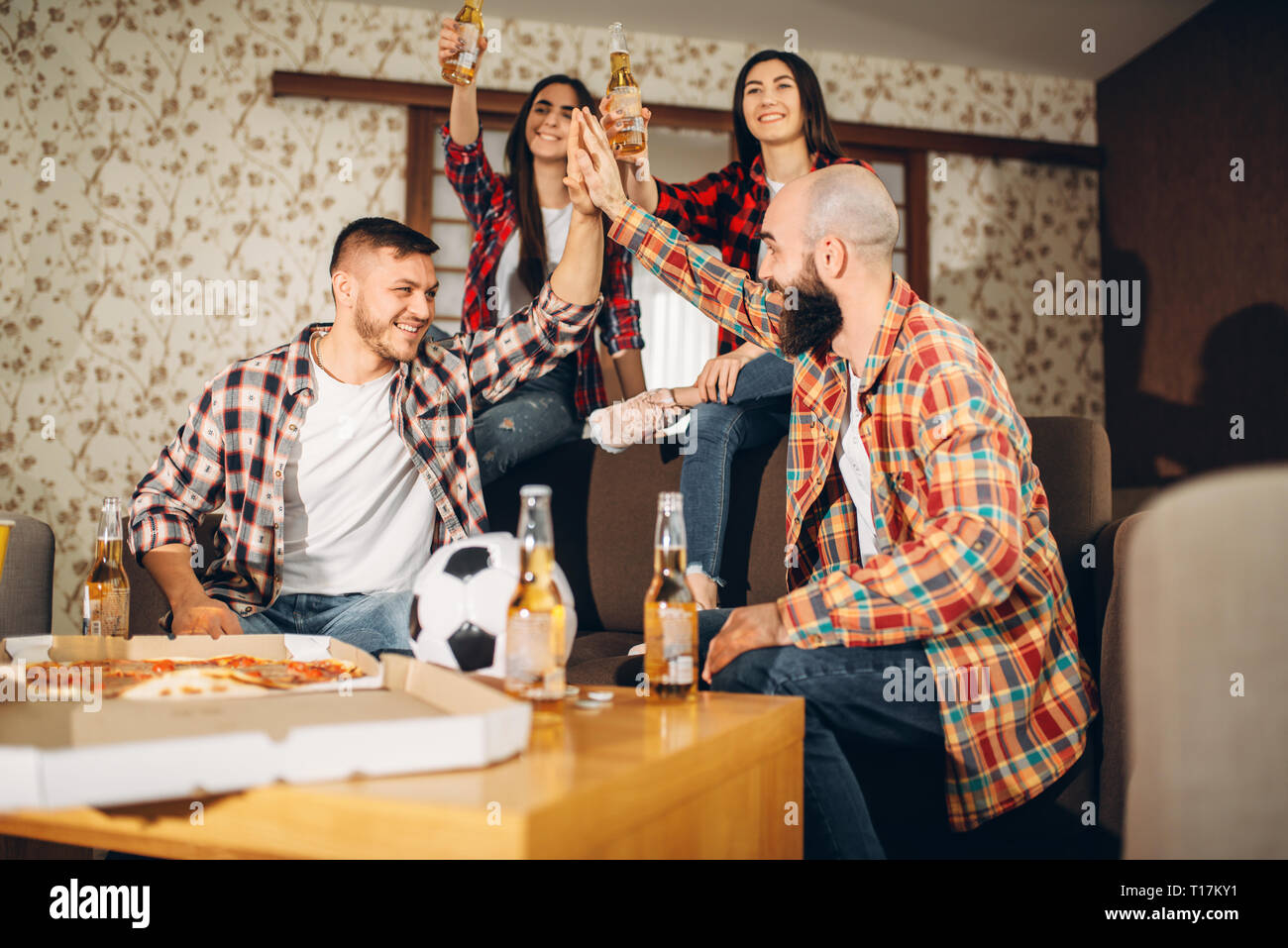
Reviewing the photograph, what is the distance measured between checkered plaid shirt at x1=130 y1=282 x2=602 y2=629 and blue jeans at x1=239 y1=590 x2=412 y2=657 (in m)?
0.04

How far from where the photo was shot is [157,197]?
369 cm

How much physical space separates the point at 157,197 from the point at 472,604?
3.36m

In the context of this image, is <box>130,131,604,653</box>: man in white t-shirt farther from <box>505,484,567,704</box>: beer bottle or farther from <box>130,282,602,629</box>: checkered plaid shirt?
<box>505,484,567,704</box>: beer bottle

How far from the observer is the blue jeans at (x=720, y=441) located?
1890 millimetres

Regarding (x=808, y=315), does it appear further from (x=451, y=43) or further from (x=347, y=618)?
(x=451, y=43)

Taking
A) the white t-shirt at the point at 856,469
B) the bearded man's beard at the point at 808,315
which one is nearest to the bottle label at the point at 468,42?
the bearded man's beard at the point at 808,315

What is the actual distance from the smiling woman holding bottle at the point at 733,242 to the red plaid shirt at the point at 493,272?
0.83 ft

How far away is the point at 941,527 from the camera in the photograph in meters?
1.15

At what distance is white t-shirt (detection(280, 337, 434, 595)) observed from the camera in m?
1.81

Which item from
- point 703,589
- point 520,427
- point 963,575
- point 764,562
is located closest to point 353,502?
point 520,427

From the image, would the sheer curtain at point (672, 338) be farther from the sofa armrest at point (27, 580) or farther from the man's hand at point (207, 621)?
the man's hand at point (207, 621)

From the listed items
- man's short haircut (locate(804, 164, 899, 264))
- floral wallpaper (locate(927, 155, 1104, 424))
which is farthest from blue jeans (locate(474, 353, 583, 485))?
floral wallpaper (locate(927, 155, 1104, 424))
